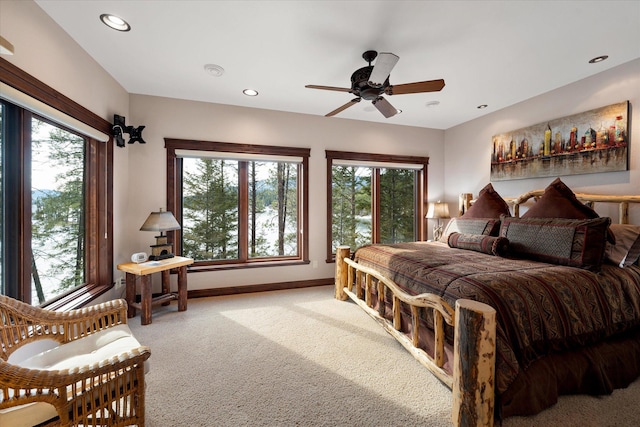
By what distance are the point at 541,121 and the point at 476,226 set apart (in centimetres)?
158

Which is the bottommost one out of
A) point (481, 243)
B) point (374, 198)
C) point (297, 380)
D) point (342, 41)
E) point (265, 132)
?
point (297, 380)

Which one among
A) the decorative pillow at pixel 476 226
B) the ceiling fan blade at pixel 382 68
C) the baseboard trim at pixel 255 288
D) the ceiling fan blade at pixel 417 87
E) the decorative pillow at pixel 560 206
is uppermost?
the ceiling fan blade at pixel 382 68

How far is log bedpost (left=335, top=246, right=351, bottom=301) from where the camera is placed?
3.44 m

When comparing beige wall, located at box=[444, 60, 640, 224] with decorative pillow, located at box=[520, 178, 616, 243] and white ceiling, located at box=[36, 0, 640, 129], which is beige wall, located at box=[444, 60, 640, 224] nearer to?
white ceiling, located at box=[36, 0, 640, 129]

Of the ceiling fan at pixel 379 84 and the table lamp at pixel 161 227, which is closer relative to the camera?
the ceiling fan at pixel 379 84

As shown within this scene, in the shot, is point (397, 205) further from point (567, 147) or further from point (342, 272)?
point (567, 147)

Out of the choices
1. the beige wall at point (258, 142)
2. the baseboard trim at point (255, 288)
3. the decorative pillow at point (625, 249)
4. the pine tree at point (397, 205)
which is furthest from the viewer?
the pine tree at point (397, 205)

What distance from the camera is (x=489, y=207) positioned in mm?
3332

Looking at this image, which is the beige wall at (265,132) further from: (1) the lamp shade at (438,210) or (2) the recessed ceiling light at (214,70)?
(2) the recessed ceiling light at (214,70)

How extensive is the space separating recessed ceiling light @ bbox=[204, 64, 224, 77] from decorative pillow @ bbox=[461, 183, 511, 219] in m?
3.39

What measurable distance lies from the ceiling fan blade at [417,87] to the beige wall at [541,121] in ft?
6.58

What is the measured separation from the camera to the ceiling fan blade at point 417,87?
2.17 metres

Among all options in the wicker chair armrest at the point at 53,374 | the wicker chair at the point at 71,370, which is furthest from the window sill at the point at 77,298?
the wicker chair armrest at the point at 53,374

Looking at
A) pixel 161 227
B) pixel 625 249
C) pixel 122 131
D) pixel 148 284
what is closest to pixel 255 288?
pixel 148 284
